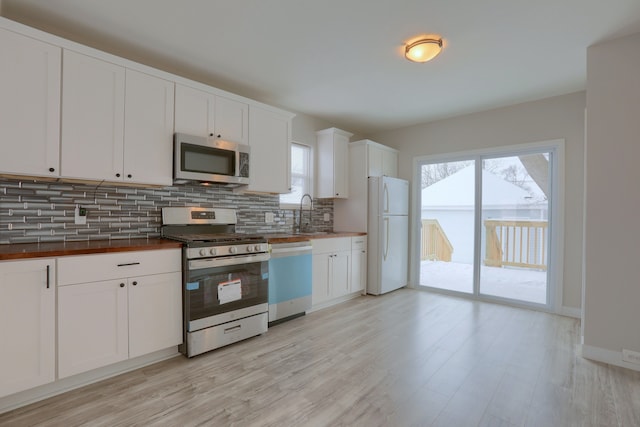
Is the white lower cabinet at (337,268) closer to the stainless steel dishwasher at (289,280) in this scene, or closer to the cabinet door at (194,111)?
the stainless steel dishwasher at (289,280)

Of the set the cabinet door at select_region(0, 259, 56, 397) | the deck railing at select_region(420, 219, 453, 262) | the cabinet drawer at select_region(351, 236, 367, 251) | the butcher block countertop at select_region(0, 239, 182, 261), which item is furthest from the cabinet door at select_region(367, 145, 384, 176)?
the cabinet door at select_region(0, 259, 56, 397)

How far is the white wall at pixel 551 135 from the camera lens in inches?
138

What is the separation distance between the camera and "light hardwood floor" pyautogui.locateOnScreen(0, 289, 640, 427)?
176 centimetres

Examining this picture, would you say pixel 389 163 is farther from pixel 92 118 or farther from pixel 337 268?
pixel 92 118

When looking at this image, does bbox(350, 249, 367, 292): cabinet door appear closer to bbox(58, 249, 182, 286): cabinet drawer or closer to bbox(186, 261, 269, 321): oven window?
bbox(186, 261, 269, 321): oven window

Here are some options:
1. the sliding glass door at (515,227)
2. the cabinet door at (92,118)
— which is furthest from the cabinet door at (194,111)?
the sliding glass door at (515,227)

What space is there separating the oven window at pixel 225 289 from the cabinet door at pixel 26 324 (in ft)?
2.71

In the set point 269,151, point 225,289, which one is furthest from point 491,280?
point 225,289

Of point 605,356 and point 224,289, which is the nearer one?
point 605,356

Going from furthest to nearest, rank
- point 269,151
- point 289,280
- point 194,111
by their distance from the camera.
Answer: point 269,151, point 289,280, point 194,111

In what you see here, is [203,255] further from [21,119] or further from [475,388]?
[475,388]

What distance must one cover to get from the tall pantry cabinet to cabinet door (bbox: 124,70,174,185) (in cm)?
258

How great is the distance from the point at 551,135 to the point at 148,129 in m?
4.30

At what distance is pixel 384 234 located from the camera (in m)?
4.31
